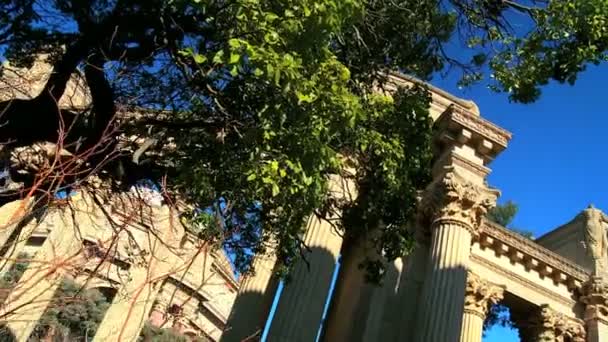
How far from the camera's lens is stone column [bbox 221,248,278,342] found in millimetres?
11219

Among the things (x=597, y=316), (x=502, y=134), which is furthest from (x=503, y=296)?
(x=502, y=134)

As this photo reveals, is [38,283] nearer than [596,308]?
Yes

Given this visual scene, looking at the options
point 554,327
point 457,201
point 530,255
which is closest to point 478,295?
point 530,255

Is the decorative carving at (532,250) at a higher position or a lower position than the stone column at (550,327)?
higher

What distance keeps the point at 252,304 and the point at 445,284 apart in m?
4.02

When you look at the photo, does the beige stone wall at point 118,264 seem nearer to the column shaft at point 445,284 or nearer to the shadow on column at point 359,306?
the shadow on column at point 359,306

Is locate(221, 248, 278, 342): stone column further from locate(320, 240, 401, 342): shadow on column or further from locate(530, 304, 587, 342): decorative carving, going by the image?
locate(530, 304, 587, 342): decorative carving

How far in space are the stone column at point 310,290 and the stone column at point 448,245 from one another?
203cm

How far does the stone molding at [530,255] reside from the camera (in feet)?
51.3

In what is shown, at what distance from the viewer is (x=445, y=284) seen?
10844 millimetres

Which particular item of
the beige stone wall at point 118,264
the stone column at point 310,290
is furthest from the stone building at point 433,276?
the beige stone wall at point 118,264

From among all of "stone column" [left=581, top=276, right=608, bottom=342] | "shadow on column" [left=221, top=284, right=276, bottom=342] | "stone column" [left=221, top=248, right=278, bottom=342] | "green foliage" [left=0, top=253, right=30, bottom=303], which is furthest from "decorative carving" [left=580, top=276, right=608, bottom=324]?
"green foliage" [left=0, top=253, right=30, bottom=303]

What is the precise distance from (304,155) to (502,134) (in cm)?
872

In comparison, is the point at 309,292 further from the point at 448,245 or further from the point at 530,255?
the point at 530,255
